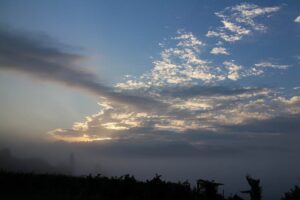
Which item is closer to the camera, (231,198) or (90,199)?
(231,198)

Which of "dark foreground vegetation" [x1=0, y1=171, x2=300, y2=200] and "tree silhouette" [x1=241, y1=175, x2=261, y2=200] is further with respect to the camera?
"dark foreground vegetation" [x1=0, y1=171, x2=300, y2=200]

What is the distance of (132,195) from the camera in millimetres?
37656

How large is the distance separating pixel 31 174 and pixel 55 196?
914cm

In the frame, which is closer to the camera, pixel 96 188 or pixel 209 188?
pixel 209 188

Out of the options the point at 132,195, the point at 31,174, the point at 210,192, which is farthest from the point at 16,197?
the point at 210,192

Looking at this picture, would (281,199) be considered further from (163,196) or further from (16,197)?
(16,197)

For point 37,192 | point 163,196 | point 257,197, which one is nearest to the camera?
point 257,197

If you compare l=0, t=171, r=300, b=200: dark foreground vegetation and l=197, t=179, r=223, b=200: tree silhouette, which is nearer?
l=197, t=179, r=223, b=200: tree silhouette

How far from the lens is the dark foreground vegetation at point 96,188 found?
36.2m

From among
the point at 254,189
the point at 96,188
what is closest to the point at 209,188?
the point at 254,189

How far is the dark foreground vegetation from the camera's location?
3625 cm

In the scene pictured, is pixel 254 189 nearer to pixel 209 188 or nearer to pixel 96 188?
pixel 209 188

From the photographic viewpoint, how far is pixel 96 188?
139 ft

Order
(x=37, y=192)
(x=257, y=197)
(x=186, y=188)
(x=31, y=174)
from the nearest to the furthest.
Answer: (x=257, y=197) → (x=186, y=188) → (x=37, y=192) → (x=31, y=174)
